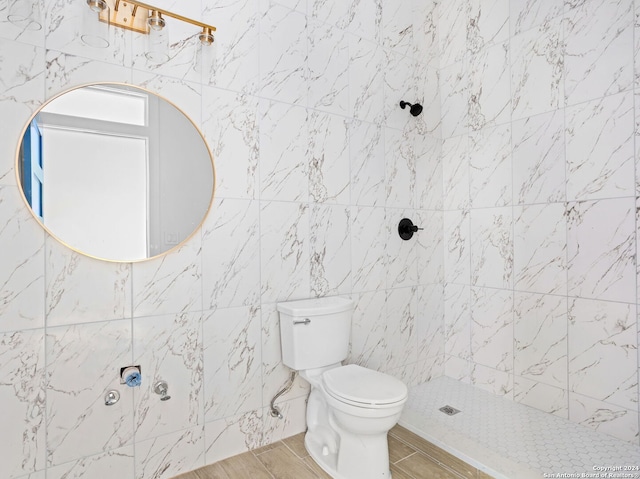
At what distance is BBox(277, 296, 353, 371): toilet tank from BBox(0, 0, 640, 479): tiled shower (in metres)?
0.11

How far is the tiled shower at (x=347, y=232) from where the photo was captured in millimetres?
1512

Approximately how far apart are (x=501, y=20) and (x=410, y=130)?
883 mm

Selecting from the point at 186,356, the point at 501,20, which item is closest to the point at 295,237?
the point at 186,356

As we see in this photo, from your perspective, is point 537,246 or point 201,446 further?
point 537,246

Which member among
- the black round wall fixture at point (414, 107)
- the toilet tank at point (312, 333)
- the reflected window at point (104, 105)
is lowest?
the toilet tank at point (312, 333)

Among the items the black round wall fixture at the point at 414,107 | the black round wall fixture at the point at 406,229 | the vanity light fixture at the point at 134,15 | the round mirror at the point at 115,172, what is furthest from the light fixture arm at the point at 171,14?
the black round wall fixture at the point at 406,229

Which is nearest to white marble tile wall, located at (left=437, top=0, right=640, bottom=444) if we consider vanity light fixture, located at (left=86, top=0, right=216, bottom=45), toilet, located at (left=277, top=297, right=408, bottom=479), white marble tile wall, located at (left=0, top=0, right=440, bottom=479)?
white marble tile wall, located at (left=0, top=0, right=440, bottom=479)

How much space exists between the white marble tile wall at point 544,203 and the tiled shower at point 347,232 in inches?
0.4

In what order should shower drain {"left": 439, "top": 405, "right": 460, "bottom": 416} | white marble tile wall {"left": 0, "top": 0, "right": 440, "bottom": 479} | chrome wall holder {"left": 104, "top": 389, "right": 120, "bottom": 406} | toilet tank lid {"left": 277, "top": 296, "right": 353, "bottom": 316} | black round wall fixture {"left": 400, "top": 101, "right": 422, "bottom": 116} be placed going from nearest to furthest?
white marble tile wall {"left": 0, "top": 0, "right": 440, "bottom": 479}, chrome wall holder {"left": 104, "top": 389, "right": 120, "bottom": 406}, toilet tank lid {"left": 277, "top": 296, "right": 353, "bottom": 316}, shower drain {"left": 439, "top": 405, "right": 460, "bottom": 416}, black round wall fixture {"left": 400, "top": 101, "right": 422, "bottom": 116}

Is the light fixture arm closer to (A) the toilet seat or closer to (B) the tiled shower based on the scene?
(B) the tiled shower

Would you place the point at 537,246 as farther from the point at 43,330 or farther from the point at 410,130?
the point at 43,330

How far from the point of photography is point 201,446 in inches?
71.6

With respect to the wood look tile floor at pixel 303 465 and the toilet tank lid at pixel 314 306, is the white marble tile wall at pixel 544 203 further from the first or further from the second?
the toilet tank lid at pixel 314 306

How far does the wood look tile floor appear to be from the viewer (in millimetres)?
1761
